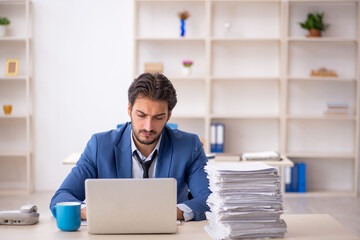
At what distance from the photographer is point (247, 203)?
1994 mm

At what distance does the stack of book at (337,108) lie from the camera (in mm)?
5945

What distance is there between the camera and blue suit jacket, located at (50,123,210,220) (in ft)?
8.34

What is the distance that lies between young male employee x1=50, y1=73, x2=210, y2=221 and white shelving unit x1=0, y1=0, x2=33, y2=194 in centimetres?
362

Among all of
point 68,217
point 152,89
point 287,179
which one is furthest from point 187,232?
point 287,179

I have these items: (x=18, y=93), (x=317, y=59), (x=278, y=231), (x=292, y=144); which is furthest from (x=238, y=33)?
(x=278, y=231)

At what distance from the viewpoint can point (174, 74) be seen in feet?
20.1

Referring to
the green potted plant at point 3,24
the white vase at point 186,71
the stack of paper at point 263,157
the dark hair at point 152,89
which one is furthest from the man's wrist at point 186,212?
the green potted plant at point 3,24

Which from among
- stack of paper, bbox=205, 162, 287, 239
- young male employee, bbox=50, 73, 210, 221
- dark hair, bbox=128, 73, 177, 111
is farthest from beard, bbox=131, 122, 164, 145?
stack of paper, bbox=205, 162, 287, 239

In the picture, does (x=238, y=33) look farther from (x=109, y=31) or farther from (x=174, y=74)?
(x=109, y=31)

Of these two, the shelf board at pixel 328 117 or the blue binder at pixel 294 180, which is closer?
the shelf board at pixel 328 117

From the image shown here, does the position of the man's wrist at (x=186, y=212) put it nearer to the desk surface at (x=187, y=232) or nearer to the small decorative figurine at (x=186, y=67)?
the desk surface at (x=187, y=232)

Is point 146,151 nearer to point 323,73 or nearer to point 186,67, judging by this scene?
point 186,67

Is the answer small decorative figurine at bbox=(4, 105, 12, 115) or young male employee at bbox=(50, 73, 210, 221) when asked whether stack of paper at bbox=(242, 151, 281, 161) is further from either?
small decorative figurine at bbox=(4, 105, 12, 115)

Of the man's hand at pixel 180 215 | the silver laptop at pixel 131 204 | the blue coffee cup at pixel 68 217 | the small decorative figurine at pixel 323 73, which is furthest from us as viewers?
the small decorative figurine at pixel 323 73
